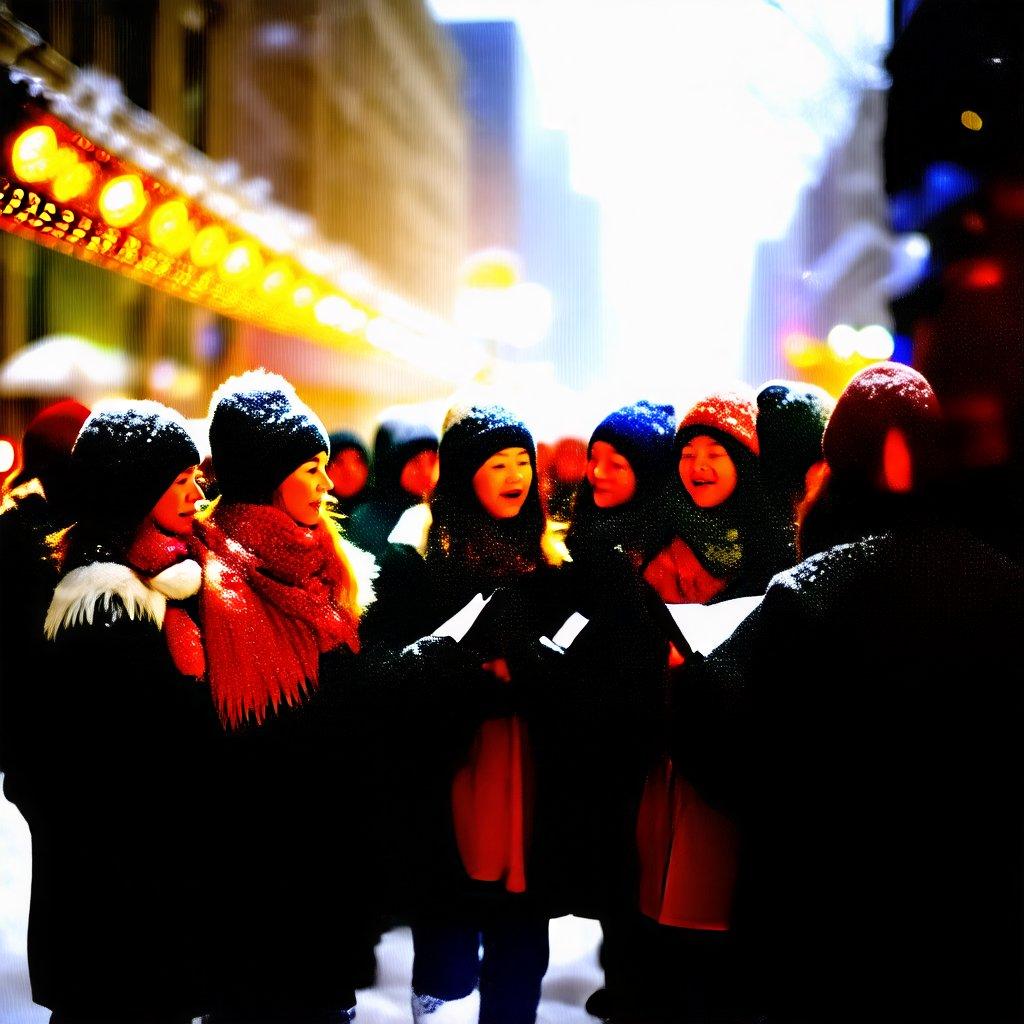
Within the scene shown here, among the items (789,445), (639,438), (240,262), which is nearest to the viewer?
(639,438)

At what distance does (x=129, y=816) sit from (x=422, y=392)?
75.3ft

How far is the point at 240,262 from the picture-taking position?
7266mm

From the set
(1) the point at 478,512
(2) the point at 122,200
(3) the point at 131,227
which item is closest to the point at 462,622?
(1) the point at 478,512

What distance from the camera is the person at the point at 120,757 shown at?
76.8 inches

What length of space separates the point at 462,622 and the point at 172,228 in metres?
4.66

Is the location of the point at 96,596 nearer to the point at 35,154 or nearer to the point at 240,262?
the point at 35,154

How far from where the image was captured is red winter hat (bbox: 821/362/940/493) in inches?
75.9

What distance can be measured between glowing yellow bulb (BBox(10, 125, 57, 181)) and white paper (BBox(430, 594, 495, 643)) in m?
3.38

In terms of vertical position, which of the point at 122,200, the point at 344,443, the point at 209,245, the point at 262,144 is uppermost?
the point at 262,144

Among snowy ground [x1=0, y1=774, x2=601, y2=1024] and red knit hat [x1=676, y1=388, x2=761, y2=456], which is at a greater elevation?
red knit hat [x1=676, y1=388, x2=761, y2=456]

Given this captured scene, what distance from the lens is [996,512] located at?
328 cm

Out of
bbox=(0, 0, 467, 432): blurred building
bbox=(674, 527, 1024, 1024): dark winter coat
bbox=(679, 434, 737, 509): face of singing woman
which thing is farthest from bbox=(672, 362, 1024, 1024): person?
bbox=(0, 0, 467, 432): blurred building

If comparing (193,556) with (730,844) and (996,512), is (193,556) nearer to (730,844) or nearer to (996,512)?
(730,844)

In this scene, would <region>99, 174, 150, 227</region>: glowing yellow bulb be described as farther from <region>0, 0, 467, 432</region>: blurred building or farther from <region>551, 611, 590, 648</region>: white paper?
<region>551, 611, 590, 648</region>: white paper
